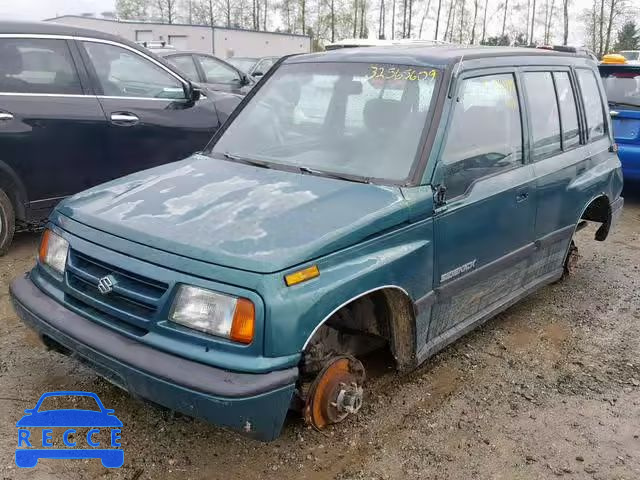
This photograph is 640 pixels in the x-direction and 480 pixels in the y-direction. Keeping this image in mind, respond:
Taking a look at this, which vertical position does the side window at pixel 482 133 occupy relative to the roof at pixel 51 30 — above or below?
below

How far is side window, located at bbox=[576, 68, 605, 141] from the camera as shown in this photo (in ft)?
15.2

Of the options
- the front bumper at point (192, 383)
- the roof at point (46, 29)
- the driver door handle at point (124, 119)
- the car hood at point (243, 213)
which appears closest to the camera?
the front bumper at point (192, 383)

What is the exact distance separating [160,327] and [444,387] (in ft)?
A: 5.68

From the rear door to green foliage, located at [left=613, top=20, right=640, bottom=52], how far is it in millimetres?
42802

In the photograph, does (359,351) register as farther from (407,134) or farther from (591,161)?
(591,161)

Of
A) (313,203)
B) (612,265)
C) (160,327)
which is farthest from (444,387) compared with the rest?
(612,265)

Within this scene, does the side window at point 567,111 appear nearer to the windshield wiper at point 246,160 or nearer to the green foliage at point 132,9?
the windshield wiper at point 246,160

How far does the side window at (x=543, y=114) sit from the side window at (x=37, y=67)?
3641 mm

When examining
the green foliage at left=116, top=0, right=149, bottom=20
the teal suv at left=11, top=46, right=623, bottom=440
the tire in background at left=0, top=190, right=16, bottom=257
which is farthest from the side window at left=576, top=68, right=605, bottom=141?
the green foliage at left=116, top=0, right=149, bottom=20

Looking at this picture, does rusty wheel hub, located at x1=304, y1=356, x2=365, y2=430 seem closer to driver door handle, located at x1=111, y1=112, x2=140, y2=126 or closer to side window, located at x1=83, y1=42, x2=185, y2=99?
driver door handle, located at x1=111, y1=112, x2=140, y2=126

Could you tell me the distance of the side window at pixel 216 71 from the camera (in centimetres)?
1099

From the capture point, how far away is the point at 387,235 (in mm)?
2902

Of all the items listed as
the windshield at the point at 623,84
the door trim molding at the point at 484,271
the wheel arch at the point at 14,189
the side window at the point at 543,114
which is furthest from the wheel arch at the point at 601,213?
the wheel arch at the point at 14,189

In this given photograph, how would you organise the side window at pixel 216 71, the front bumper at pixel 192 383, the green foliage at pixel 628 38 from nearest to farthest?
the front bumper at pixel 192 383 → the side window at pixel 216 71 → the green foliage at pixel 628 38
